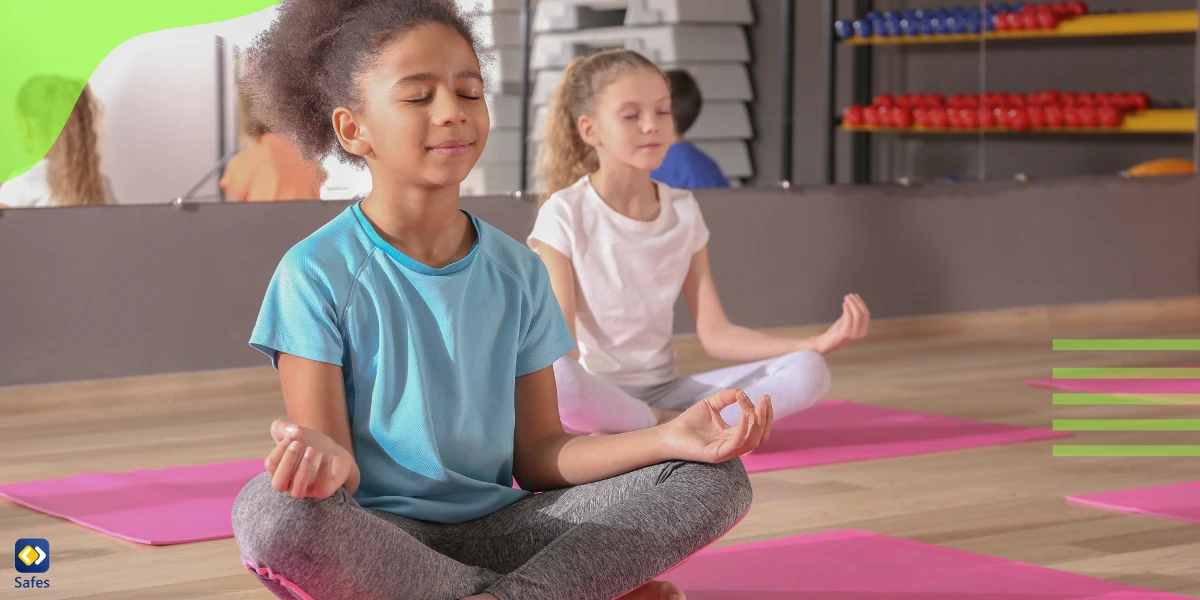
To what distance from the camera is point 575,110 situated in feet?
9.87

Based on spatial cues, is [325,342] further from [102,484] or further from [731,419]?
[102,484]

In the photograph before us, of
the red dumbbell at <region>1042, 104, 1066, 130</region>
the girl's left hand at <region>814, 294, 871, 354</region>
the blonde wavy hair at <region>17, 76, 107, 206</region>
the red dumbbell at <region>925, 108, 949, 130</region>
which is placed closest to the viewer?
the girl's left hand at <region>814, 294, 871, 354</region>

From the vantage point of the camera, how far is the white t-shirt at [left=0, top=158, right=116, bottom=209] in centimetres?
368

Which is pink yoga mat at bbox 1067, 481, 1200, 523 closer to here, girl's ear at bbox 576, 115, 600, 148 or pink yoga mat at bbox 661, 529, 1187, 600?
pink yoga mat at bbox 661, 529, 1187, 600

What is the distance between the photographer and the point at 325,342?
1.48 m

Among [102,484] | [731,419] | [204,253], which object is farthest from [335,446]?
[204,253]

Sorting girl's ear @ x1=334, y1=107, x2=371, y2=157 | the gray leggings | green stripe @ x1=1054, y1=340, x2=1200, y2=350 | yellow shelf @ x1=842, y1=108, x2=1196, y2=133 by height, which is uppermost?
girl's ear @ x1=334, y1=107, x2=371, y2=157

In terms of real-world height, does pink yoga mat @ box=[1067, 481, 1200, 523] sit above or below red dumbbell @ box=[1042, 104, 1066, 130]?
below

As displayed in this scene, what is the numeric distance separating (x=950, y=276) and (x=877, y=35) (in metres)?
0.85

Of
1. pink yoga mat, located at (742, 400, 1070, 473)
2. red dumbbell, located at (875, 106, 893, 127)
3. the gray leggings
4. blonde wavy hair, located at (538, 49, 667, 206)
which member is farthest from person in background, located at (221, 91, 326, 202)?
the gray leggings

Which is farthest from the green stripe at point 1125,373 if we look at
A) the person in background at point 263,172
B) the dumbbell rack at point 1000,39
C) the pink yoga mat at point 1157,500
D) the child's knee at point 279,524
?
the child's knee at point 279,524

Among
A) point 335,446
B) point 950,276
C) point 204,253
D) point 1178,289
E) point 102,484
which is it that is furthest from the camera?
point 1178,289

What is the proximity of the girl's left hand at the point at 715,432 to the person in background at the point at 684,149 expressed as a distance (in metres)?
2.98
